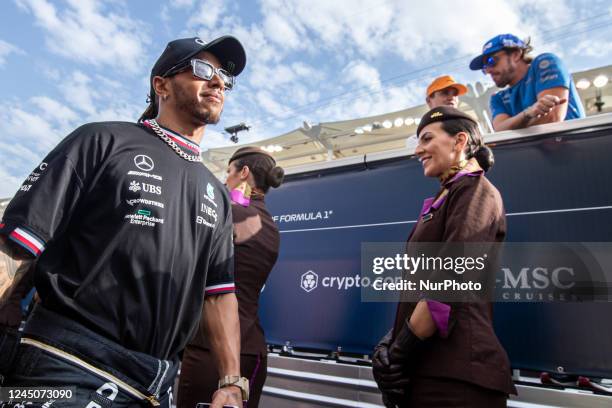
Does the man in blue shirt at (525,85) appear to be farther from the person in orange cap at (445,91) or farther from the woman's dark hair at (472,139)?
the woman's dark hair at (472,139)

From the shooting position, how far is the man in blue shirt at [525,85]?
2580mm

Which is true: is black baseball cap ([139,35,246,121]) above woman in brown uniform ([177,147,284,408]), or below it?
above

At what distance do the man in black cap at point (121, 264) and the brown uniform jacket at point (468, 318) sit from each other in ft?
2.38

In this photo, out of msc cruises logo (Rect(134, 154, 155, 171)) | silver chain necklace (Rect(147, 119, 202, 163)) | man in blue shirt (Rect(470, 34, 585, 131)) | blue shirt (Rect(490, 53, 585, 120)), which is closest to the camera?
msc cruises logo (Rect(134, 154, 155, 171))

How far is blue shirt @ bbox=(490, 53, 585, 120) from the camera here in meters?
2.76

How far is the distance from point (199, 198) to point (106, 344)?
1.80 feet

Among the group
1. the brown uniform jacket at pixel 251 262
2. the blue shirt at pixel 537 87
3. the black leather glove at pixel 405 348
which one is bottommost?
the black leather glove at pixel 405 348

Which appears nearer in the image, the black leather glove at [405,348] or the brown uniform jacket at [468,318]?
the brown uniform jacket at [468,318]

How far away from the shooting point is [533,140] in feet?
8.18

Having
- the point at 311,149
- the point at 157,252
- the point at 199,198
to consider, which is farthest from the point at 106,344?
the point at 311,149

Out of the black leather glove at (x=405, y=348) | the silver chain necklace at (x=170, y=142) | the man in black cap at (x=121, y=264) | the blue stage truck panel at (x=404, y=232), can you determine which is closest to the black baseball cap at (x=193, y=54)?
Result: the man in black cap at (x=121, y=264)

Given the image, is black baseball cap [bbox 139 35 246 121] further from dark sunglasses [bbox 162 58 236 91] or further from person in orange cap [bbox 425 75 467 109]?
person in orange cap [bbox 425 75 467 109]

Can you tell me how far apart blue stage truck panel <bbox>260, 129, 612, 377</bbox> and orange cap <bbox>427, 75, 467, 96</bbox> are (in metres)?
1.09

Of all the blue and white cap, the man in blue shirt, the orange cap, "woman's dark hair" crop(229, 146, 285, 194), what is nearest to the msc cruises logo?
"woman's dark hair" crop(229, 146, 285, 194)
